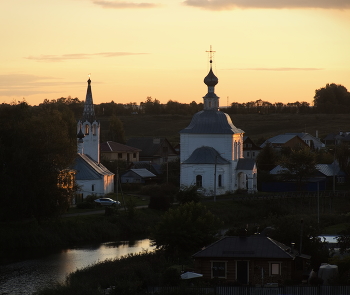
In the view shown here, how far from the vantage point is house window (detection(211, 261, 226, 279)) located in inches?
1314

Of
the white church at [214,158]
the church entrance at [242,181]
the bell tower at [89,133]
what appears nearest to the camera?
the bell tower at [89,133]

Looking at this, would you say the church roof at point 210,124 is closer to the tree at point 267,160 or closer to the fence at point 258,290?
the tree at point 267,160

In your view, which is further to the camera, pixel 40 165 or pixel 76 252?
pixel 40 165

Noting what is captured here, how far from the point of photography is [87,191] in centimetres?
6362

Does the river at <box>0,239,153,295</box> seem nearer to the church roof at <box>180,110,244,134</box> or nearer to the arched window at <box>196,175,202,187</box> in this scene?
the arched window at <box>196,175,202,187</box>

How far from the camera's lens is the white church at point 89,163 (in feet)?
209

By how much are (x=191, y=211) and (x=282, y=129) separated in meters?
96.5

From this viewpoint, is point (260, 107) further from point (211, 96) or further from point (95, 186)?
point (95, 186)

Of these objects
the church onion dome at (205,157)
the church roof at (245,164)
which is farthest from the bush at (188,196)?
the church roof at (245,164)

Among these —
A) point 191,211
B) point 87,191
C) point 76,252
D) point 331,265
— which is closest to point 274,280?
point 331,265

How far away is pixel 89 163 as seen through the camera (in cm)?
6562

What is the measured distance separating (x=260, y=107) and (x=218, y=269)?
13026 centimetres

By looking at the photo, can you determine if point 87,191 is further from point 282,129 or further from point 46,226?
point 282,129

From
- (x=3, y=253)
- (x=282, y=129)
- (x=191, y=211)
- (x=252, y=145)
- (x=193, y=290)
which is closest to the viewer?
(x=193, y=290)
